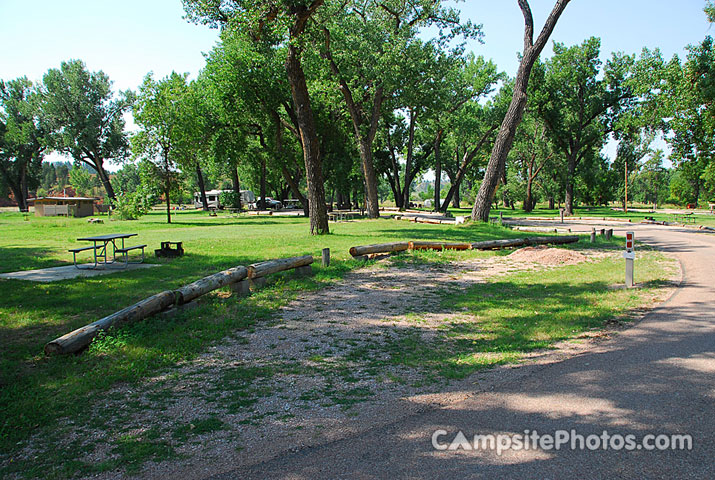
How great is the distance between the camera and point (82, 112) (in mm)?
48625

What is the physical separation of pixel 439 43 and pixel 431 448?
2899cm

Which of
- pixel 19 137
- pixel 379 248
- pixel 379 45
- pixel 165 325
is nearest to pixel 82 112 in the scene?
pixel 19 137

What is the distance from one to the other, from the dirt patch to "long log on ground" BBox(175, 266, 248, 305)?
816 centimetres

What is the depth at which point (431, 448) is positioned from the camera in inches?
135

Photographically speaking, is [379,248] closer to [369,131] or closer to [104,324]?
[104,324]

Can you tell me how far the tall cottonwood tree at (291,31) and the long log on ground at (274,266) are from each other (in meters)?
7.19

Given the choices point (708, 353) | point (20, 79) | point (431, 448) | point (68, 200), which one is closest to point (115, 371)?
point (431, 448)

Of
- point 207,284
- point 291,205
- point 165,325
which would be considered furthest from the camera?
point 291,205

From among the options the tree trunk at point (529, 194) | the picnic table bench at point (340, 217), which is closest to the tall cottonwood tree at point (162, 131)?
the picnic table bench at point (340, 217)

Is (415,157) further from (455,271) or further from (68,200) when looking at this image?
(455,271)

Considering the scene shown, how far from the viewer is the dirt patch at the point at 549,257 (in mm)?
12977

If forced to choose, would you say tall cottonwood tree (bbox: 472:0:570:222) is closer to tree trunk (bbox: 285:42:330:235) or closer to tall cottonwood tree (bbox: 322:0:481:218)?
tall cottonwood tree (bbox: 322:0:481:218)

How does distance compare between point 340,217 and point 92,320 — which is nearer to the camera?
point 92,320

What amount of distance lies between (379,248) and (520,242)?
596 centimetres
